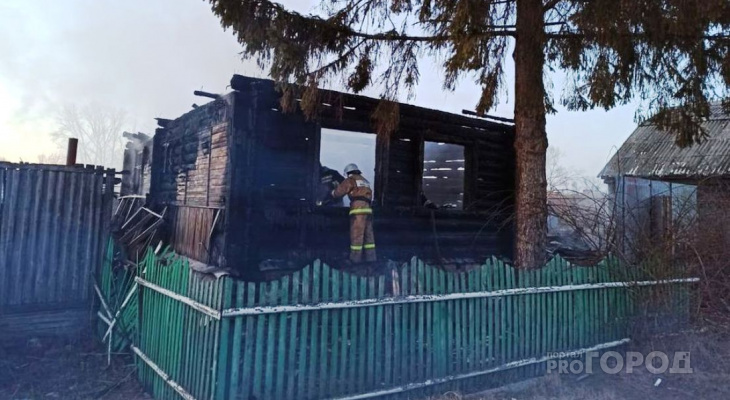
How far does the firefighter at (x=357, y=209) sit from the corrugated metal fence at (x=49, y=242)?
14.5 ft

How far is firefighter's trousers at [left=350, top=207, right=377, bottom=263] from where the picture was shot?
7.71 metres

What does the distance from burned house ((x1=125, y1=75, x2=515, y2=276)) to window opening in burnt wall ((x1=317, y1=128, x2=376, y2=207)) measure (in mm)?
20

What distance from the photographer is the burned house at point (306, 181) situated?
277 inches

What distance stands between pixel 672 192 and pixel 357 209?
8173mm

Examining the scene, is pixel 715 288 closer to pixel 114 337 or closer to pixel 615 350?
pixel 615 350

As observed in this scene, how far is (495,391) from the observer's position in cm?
567

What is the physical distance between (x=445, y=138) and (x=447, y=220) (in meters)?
1.59

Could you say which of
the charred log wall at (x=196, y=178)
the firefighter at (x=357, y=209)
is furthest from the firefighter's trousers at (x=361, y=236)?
the charred log wall at (x=196, y=178)

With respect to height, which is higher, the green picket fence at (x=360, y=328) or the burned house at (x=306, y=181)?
the burned house at (x=306, y=181)

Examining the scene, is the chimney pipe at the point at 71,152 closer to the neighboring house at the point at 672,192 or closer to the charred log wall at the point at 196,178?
the charred log wall at the point at 196,178

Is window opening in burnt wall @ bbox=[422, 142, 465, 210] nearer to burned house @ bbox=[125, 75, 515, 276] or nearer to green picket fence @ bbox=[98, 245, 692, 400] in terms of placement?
burned house @ bbox=[125, 75, 515, 276]

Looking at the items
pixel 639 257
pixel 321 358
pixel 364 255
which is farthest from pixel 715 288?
pixel 321 358

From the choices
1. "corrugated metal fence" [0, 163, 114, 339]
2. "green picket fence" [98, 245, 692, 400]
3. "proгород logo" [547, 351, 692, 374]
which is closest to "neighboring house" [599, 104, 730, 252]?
"proгород logo" [547, 351, 692, 374]

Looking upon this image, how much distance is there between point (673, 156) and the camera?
749 inches
